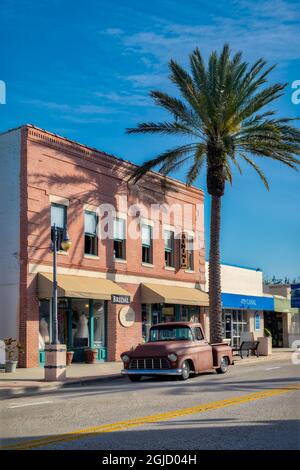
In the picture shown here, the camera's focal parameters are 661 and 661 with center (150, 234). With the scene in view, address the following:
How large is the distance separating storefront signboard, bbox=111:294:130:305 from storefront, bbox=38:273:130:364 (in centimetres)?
10

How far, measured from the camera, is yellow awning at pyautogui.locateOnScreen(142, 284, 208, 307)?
32.0 m

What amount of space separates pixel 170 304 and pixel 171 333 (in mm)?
13907

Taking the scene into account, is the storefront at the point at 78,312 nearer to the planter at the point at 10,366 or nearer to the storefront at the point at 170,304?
the storefront at the point at 170,304

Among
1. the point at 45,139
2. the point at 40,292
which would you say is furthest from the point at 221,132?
the point at 40,292

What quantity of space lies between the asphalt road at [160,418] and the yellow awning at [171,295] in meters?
14.3

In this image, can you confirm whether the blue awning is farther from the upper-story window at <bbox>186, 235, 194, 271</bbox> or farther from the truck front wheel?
the truck front wheel

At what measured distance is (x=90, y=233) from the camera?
29.4m

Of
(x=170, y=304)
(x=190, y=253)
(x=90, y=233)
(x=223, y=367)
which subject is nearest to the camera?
(x=223, y=367)

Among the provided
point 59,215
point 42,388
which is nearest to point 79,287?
point 59,215

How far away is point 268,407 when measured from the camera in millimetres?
12445

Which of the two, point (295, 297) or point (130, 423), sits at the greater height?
point (295, 297)

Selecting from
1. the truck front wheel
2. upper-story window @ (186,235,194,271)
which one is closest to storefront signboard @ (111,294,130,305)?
A: upper-story window @ (186,235,194,271)

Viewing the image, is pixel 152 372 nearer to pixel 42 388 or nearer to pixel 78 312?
pixel 42 388

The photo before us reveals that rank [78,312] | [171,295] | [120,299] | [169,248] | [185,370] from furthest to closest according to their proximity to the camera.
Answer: [169,248] < [171,295] < [120,299] < [78,312] < [185,370]
